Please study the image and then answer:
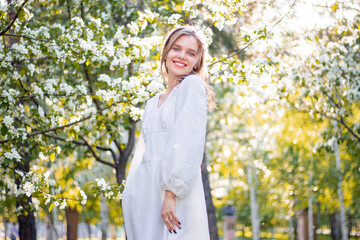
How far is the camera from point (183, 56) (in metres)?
2.63

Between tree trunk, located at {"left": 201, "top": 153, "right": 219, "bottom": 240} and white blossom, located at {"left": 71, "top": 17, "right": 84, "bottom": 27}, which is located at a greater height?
white blossom, located at {"left": 71, "top": 17, "right": 84, "bottom": 27}

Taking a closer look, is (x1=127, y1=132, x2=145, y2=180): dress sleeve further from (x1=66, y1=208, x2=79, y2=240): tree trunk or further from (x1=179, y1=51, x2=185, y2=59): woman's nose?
(x1=66, y1=208, x2=79, y2=240): tree trunk

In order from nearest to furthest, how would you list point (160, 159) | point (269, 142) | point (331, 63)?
point (160, 159)
point (331, 63)
point (269, 142)

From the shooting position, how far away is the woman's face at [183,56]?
264 cm

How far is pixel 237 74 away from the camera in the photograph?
196 inches

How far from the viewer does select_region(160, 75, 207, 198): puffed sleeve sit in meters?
2.17

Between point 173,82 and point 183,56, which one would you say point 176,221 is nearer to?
point 173,82

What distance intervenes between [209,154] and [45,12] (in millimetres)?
12115

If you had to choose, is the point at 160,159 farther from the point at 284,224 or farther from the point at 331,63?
the point at 284,224

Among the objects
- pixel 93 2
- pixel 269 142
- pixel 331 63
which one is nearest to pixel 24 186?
pixel 93 2

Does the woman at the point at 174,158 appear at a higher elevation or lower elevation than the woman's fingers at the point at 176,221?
higher

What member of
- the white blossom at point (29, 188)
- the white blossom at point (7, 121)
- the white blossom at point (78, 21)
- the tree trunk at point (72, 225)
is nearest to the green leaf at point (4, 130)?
the white blossom at point (7, 121)

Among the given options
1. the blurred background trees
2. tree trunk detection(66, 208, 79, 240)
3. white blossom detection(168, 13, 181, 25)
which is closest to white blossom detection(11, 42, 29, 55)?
the blurred background trees

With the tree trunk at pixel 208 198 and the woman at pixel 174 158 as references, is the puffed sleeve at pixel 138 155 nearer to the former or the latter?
the woman at pixel 174 158
